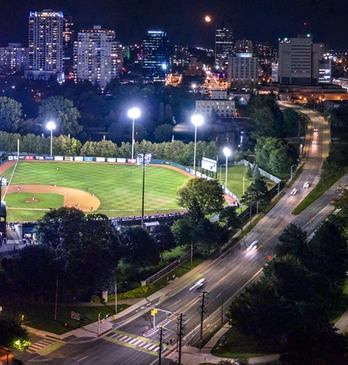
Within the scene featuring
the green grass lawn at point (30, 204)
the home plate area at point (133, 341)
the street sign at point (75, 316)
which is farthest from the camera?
the green grass lawn at point (30, 204)

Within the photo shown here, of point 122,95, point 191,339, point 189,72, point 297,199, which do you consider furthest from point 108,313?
point 189,72

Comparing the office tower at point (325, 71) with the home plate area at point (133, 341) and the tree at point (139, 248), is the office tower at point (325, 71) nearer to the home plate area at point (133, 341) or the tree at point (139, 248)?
the tree at point (139, 248)

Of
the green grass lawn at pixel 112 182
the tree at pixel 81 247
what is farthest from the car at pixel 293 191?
the tree at pixel 81 247

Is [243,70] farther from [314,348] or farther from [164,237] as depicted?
[314,348]

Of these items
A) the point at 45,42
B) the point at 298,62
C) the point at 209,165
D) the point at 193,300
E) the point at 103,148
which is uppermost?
the point at 45,42

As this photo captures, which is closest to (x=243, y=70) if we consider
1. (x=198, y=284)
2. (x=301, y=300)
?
(x=198, y=284)

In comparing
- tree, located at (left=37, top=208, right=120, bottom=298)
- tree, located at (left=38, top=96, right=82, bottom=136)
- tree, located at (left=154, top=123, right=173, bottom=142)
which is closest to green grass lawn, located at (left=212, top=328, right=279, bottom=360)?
tree, located at (left=37, top=208, right=120, bottom=298)
